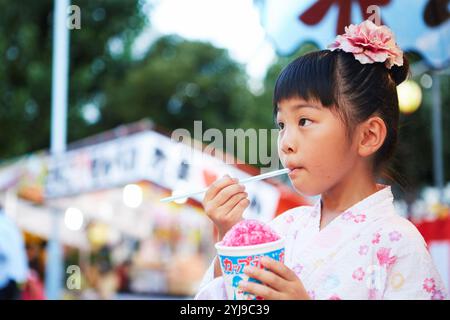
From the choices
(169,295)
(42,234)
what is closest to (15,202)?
(42,234)

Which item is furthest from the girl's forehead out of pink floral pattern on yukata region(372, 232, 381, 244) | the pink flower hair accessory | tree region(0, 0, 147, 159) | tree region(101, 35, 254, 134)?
tree region(101, 35, 254, 134)

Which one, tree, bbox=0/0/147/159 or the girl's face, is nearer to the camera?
the girl's face

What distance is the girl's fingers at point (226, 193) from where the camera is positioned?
940mm

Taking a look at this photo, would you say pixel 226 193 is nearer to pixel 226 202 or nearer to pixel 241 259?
pixel 226 202

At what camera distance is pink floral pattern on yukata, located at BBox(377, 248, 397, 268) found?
2.76 feet

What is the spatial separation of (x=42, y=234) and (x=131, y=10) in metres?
5.26

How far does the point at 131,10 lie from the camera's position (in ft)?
31.8

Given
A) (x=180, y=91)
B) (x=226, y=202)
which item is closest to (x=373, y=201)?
(x=226, y=202)

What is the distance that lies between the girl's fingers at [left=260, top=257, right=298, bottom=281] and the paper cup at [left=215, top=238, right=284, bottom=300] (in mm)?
13

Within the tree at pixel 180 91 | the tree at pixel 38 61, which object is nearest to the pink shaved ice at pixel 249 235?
the tree at pixel 38 61

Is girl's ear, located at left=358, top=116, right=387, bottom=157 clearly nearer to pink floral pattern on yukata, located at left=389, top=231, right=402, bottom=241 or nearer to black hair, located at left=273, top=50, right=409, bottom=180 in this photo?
black hair, located at left=273, top=50, right=409, bottom=180

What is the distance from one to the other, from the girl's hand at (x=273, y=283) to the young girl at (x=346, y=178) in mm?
100

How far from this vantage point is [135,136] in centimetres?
316

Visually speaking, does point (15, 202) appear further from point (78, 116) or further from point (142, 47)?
point (142, 47)
